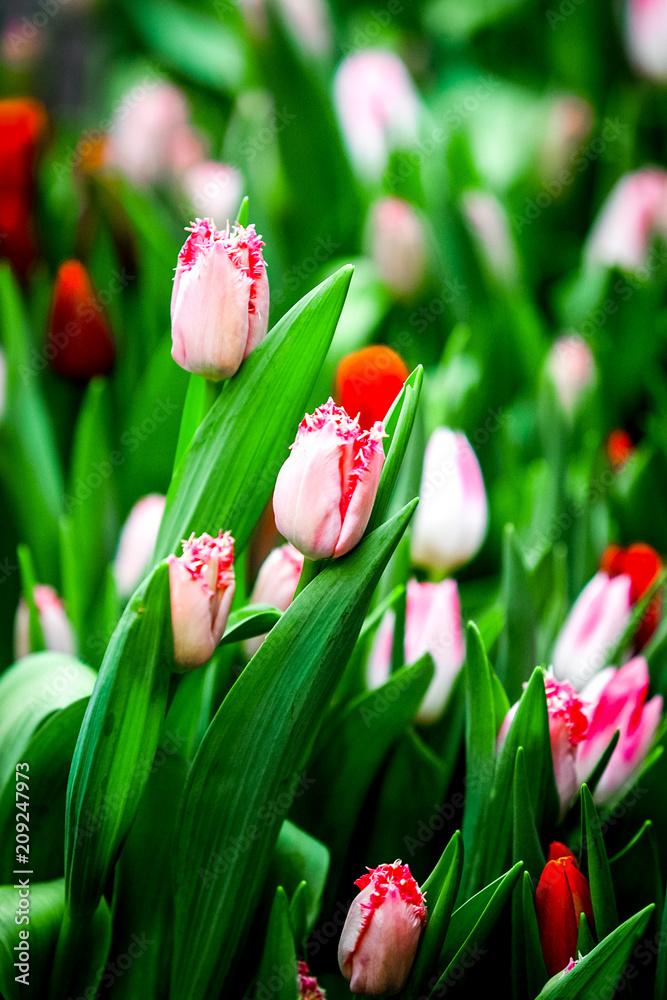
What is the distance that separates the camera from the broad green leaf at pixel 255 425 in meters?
0.41

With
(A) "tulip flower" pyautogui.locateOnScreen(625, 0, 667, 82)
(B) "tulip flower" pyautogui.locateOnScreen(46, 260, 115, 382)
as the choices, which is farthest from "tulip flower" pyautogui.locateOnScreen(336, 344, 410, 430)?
(A) "tulip flower" pyautogui.locateOnScreen(625, 0, 667, 82)

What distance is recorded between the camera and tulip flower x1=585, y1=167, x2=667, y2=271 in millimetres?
999

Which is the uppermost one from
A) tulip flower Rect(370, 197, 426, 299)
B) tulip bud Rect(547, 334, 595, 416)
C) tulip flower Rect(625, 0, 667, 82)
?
tulip flower Rect(625, 0, 667, 82)

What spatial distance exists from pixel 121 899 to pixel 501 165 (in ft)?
3.41

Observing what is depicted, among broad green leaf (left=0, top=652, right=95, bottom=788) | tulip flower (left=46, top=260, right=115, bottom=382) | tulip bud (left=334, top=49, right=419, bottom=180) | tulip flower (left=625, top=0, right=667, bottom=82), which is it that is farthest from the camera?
tulip flower (left=625, top=0, right=667, bottom=82)

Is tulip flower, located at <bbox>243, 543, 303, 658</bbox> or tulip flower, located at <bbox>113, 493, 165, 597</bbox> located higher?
tulip flower, located at <bbox>113, 493, 165, 597</bbox>

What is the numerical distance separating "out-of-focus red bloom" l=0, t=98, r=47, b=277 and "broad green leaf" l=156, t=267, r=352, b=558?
573 mm

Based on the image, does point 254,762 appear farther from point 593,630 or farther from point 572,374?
Result: point 572,374

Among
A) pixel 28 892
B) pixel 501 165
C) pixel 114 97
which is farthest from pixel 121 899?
pixel 114 97

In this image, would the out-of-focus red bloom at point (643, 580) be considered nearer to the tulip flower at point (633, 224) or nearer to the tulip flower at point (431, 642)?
the tulip flower at point (431, 642)

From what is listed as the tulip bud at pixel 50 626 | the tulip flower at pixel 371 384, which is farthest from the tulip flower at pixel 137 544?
the tulip flower at pixel 371 384

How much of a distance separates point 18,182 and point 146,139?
20cm

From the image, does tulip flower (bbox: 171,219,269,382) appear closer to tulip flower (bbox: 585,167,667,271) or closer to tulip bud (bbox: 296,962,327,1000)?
tulip bud (bbox: 296,962,327,1000)

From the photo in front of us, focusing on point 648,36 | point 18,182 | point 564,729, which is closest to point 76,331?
point 18,182
